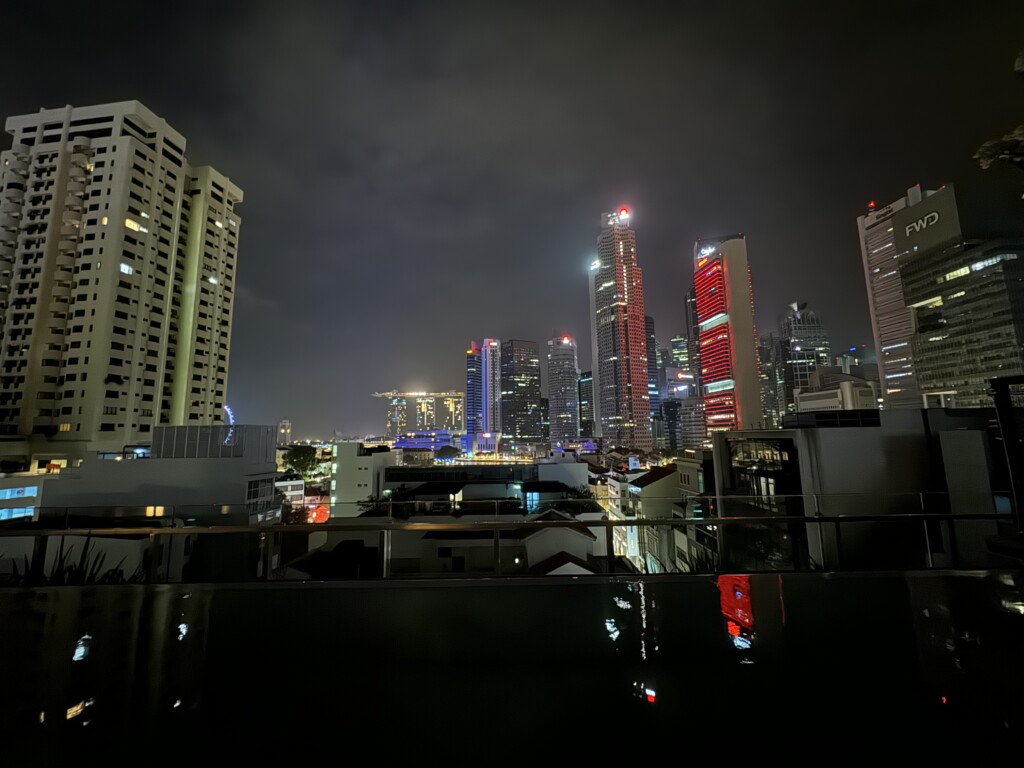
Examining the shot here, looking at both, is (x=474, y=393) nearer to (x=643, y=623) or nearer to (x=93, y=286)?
(x=93, y=286)

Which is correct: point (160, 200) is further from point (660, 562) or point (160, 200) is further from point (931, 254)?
point (931, 254)

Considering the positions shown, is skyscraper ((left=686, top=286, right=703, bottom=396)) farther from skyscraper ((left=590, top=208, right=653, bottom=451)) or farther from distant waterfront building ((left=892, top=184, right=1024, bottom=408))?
distant waterfront building ((left=892, top=184, right=1024, bottom=408))

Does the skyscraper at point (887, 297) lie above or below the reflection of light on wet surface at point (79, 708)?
above

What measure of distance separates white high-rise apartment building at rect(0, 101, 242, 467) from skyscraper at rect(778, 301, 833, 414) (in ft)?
473

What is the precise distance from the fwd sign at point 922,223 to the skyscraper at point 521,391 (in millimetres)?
121421

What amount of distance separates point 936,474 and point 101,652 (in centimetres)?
1412

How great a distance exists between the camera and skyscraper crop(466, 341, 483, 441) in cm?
18350

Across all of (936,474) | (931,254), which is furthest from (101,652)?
(931,254)

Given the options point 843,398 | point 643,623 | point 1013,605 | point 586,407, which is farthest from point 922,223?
point 586,407

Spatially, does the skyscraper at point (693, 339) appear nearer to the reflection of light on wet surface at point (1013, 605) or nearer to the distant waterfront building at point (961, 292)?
the distant waterfront building at point (961, 292)

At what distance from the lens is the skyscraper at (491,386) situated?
6565 inches

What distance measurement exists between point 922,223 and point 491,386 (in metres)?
135

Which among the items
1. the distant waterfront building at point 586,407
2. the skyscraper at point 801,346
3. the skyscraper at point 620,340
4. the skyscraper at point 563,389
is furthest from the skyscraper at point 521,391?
the skyscraper at point 801,346

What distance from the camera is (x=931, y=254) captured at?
1939 inches
